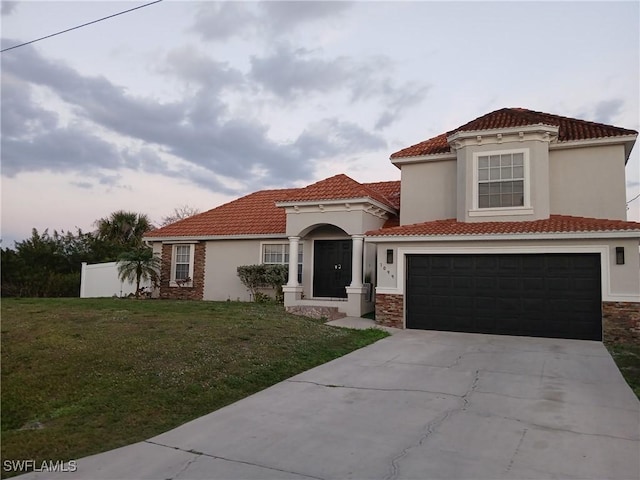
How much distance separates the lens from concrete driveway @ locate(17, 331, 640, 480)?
4.68m

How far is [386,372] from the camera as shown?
8.70 m

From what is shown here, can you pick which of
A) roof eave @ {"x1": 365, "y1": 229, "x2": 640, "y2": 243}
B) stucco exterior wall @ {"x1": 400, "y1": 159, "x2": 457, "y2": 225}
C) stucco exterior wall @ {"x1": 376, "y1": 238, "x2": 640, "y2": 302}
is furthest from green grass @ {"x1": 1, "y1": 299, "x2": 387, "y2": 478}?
stucco exterior wall @ {"x1": 400, "y1": 159, "x2": 457, "y2": 225}

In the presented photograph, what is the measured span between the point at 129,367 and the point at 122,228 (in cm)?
2303

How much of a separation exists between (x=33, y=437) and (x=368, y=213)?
470 inches

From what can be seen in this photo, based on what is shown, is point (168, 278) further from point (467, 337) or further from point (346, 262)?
point (467, 337)

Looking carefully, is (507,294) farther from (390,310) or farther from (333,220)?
(333,220)

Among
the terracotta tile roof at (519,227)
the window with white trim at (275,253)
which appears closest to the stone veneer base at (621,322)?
the terracotta tile roof at (519,227)

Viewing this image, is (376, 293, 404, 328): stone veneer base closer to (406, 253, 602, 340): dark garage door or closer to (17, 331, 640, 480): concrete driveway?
(406, 253, 602, 340): dark garage door

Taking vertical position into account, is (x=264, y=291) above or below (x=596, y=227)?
below

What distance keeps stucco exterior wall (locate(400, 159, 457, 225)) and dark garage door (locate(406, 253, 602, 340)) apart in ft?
8.47

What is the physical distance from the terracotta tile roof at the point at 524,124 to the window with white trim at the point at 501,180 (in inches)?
36.4

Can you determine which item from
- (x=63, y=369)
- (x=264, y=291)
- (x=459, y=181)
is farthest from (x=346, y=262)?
(x=63, y=369)

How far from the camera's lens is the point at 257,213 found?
2056 cm

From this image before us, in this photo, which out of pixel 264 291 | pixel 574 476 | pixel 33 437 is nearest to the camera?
pixel 574 476
